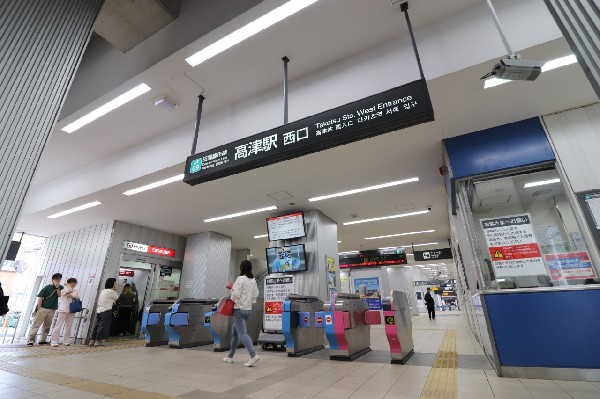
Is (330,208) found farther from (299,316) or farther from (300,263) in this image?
(299,316)

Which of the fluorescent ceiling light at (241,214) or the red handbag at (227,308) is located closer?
the red handbag at (227,308)

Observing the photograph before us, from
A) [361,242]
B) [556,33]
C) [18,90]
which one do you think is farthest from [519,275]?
[361,242]

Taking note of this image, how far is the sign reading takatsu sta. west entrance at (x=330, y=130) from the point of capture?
2.87 m

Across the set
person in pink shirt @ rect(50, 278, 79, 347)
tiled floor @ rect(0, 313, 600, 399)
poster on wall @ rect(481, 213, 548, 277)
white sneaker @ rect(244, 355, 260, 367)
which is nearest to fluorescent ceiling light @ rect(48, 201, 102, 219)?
person in pink shirt @ rect(50, 278, 79, 347)

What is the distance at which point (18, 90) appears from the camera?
2539 mm

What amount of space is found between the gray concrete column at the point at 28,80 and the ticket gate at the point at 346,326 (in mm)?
4269

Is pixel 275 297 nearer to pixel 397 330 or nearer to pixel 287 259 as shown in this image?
pixel 287 259

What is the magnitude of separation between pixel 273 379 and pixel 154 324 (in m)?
5.05

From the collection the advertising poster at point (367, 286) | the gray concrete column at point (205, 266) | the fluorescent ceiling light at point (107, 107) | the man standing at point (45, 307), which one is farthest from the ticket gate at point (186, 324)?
the advertising poster at point (367, 286)

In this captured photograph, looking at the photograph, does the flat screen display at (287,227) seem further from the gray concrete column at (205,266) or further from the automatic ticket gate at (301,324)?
the gray concrete column at (205,266)

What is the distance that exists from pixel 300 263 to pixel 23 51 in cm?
662

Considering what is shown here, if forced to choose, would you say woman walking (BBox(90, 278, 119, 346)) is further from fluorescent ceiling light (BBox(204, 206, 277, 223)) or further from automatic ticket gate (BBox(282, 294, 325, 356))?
automatic ticket gate (BBox(282, 294, 325, 356))

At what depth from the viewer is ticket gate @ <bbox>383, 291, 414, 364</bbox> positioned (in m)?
4.45

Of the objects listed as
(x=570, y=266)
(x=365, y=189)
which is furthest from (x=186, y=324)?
(x=570, y=266)
